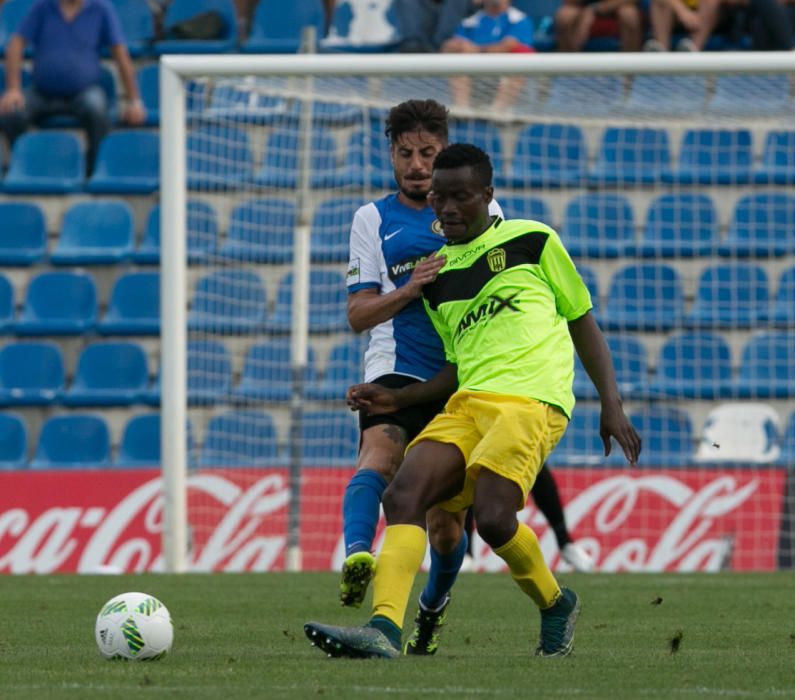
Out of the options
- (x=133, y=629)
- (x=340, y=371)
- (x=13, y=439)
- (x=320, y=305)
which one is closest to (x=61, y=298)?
(x=13, y=439)

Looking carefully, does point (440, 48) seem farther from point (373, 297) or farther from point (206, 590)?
point (373, 297)

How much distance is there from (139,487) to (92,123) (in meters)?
4.33

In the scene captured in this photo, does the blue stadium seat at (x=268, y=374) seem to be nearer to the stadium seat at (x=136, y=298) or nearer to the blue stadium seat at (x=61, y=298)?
the stadium seat at (x=136, y=298)

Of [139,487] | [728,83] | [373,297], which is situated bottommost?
[139,487]

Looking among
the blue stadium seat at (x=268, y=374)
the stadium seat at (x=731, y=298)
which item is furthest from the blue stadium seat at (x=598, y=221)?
the blue stadium seat at (x=268, y=374)

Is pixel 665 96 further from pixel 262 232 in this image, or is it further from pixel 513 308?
pixel 513 308

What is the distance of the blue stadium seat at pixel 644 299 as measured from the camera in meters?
13.5

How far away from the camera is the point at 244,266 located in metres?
13.8

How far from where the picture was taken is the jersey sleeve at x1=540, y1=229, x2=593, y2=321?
5.93 m

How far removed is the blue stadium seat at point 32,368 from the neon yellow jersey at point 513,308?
8846mm

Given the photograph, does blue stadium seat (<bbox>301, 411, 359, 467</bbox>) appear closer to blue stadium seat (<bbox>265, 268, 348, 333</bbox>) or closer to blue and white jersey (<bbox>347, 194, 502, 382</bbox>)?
blue stadium seat (<bbox>265, 268, 348, 333</bbox>)

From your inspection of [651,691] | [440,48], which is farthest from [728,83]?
[651,691]

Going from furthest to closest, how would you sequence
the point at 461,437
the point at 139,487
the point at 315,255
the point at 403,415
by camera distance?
the point at 315,255, the point at 139,487, the point at 403,415, the point at 461,437

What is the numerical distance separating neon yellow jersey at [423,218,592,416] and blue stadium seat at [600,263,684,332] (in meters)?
7.59
